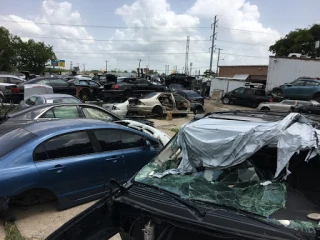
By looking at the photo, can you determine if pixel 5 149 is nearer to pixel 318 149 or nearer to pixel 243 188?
pixel 243 188

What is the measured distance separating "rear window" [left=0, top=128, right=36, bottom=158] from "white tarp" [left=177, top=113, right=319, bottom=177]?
2523mm

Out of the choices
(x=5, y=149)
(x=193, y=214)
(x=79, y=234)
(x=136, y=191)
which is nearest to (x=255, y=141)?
(x=193, y=214)

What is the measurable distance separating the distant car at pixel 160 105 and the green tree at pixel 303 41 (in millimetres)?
31173

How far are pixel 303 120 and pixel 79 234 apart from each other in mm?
2482

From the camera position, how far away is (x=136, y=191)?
2.72 metres

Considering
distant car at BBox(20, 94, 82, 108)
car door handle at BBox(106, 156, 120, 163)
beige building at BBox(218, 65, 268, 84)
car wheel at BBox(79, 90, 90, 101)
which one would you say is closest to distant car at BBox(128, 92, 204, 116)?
distant car at BBox(20, 94, 82, 108)

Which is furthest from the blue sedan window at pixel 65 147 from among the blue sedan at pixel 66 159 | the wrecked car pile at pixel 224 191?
the wrecked car pile at pixel 224 191

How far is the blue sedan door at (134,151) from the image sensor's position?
17.4ft

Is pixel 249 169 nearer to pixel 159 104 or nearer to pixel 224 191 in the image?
pixel 224 191

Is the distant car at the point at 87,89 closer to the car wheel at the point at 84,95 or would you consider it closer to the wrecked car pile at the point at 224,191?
the car wheel at the point at 84,95

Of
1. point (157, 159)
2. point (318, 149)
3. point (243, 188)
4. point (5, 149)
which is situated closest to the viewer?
point (318, 149)

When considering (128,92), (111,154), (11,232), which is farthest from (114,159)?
(128,92)

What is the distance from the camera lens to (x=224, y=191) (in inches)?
109

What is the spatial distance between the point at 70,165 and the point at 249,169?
2.77 m
